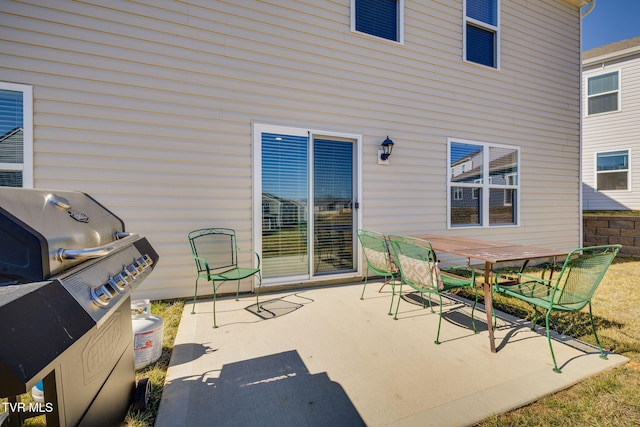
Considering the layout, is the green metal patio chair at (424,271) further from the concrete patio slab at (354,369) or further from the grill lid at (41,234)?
the grill lid at (41,234)

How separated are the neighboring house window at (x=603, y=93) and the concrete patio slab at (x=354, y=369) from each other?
10.6 metres

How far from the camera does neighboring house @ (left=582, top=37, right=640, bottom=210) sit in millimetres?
8703

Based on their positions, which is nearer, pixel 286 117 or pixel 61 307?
pixel 61 307

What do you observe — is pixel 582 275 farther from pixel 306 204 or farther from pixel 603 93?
pixel 603 93

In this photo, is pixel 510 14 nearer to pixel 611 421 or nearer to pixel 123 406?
pixel 611 421

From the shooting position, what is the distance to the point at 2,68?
2789 mm

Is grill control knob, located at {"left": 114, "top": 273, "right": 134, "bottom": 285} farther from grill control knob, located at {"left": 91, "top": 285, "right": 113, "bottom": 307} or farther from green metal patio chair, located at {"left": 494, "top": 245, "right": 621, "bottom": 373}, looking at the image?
green metal patio chair, located at {"left": 494, "top": 245, "right": 621, "bottom": 373}

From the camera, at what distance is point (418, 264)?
271 centimetres

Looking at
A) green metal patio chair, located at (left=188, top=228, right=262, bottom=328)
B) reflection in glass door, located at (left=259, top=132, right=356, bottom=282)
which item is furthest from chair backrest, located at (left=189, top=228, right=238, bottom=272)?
reflection in glass door, located at (left=259, top=132, right=356, bottom=282)

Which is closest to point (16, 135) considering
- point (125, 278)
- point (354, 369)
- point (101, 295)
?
point (125, 278)

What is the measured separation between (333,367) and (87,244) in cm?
174

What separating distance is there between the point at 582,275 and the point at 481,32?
516 centimetres

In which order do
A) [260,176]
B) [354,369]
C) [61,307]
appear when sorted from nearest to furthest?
[61,307] < [354,369] < [260,176]

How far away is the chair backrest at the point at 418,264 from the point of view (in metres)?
2.58
